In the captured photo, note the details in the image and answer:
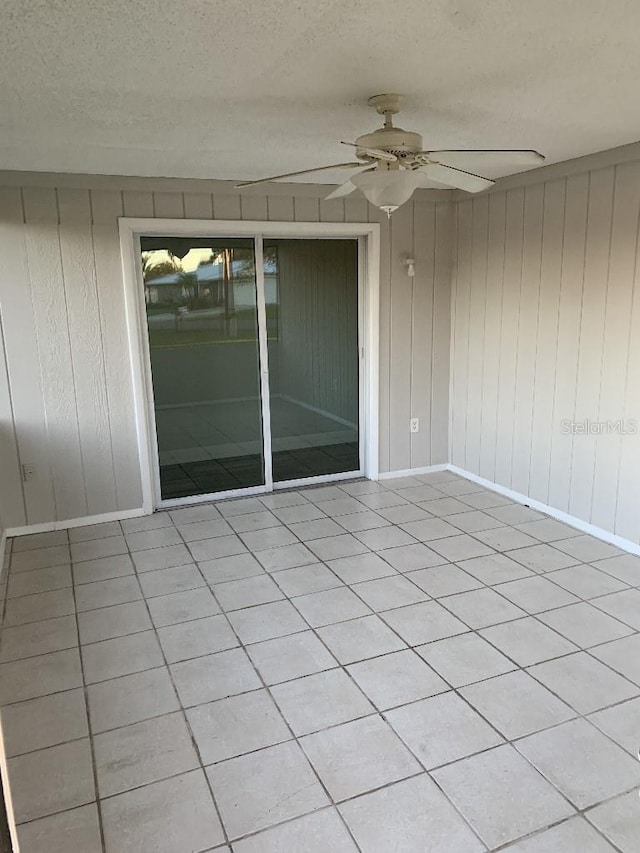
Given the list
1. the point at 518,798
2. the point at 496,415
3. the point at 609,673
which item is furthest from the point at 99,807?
the point at 496,415

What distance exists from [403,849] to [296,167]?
11.3 ft

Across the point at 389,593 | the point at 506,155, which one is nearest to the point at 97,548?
the point at 389,593

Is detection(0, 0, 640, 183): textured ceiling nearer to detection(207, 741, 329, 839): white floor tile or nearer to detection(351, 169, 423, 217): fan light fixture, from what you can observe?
detection(351, 169, 423, 217): fan light fixture

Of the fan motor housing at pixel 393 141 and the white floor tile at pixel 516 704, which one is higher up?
the fan motor housing at pixel 393 141

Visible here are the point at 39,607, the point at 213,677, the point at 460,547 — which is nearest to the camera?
the point at 213,677

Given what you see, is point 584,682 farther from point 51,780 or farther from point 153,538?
point 153,538

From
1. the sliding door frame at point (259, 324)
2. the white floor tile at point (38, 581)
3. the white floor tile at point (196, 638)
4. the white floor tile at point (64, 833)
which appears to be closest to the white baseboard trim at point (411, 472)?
the sliding door frame at point (259, 324)

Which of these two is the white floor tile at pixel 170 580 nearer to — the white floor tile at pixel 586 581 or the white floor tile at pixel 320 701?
the white floor tile at pixel 320 701

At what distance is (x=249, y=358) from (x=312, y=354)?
20.5 inches

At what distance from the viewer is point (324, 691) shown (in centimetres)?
248

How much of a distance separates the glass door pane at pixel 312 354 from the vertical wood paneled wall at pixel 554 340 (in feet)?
2.96

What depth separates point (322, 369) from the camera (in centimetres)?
493

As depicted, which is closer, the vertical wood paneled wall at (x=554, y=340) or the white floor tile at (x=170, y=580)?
the white floor tile at (x=170, y=580)

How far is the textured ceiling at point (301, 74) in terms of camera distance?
66.9 inches
